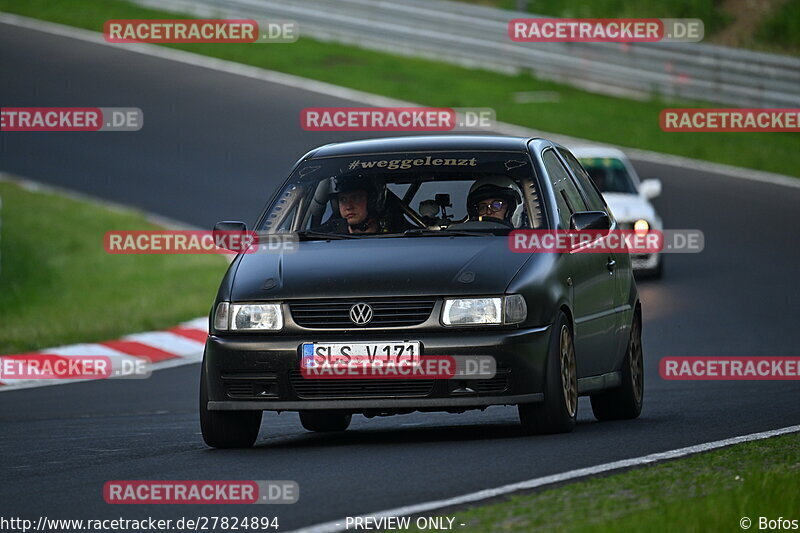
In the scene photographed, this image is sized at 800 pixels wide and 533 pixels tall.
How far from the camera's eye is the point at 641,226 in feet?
67.5

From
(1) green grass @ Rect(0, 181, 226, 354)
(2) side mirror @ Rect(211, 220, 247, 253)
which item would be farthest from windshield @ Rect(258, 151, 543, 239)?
(1) green grass @ Rect(0, 181, 226, 354)

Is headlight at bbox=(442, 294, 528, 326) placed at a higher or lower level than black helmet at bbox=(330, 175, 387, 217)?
lower

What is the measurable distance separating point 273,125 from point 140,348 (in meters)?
12.3

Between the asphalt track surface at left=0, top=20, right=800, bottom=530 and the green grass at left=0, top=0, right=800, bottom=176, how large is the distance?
1.09m

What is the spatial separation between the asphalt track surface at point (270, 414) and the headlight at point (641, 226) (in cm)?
63

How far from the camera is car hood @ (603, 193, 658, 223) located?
20578 mm

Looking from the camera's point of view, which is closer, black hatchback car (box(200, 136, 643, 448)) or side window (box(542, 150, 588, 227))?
black hatchback car (box(200, 136, 643, 448))

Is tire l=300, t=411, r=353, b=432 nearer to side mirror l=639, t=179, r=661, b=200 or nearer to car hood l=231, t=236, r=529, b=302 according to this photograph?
car hood l=231, t=236, r=529, b=302

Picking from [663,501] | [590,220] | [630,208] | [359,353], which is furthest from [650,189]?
[663,501]

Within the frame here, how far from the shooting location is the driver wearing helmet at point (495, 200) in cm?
986

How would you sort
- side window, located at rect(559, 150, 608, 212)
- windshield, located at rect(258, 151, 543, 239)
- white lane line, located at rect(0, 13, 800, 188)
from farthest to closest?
1. white lane line, located at rect(0, 13, 800, 188)
2. side window, located at rect(559, 150, 608, 212)
3. windshield, located at rect(258, 151, 543, 239)

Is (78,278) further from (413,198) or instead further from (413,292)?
(413,292)

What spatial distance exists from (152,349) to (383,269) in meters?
8.12

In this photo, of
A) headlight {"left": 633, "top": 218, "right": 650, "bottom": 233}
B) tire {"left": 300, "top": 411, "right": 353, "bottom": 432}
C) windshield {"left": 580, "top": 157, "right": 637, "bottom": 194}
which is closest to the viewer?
tire {"left": 300, "top": 411, "right": 353, "bottom": 432}
